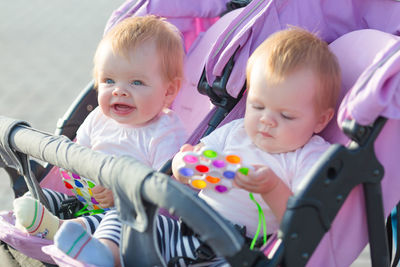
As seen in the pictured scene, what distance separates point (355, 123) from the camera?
1.52 meters

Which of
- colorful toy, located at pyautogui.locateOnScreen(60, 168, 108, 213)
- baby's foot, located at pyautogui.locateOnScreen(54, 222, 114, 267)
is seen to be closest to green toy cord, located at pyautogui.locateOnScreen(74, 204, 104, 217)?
colorful toy, located at pyautogui.locateOnScreen(60, 168, 108, 213)

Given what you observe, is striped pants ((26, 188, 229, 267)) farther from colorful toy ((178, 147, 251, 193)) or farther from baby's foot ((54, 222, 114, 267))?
colorful toy ((178, 147, 251, 193))

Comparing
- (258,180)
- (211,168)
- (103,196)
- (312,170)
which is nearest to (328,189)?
(312,170)

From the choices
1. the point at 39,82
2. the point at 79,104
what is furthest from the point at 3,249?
the point at 39,82

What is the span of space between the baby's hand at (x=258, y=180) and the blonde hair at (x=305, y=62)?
276 mm

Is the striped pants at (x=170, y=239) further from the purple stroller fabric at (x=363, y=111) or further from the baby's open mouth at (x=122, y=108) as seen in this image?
the baby's open mouth at (x=122, y=108)

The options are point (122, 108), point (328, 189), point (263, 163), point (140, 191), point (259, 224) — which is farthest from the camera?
point (122, 108)

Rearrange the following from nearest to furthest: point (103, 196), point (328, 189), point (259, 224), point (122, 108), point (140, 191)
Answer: point (140, 191) → point (328, 189) → point (259, 224) → point (103, 196) → point (122, 108)

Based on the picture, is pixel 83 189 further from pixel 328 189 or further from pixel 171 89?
pixel 328 189

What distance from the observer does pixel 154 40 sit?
2100mm

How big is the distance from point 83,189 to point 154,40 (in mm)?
546

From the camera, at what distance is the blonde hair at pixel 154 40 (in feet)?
6.78

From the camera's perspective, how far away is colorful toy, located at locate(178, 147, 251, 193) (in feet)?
4.83

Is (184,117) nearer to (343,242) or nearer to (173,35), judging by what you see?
(173,35)
